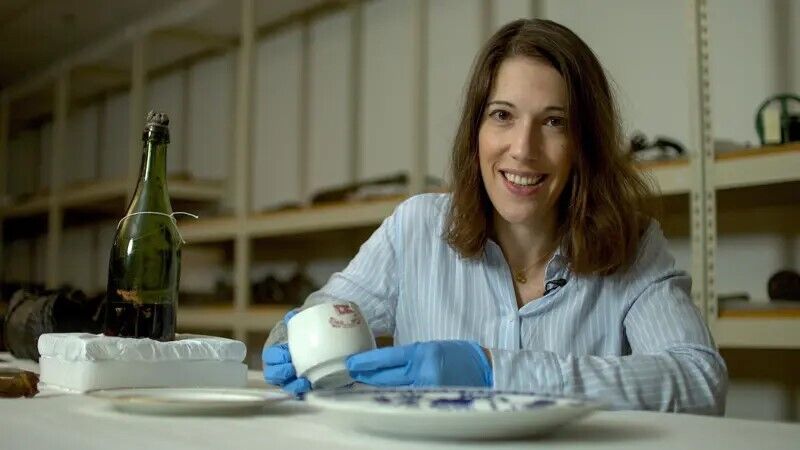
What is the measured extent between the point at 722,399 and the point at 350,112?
2.60 meters

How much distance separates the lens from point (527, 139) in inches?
49.6

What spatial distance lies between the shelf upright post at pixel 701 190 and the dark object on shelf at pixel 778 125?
113 mm

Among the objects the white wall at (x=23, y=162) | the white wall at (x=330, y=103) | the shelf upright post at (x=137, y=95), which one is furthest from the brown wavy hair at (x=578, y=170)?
the white wall at (x=23, y=162)

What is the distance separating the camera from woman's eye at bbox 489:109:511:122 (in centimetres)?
131

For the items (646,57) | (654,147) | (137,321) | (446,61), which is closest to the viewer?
(137,321)

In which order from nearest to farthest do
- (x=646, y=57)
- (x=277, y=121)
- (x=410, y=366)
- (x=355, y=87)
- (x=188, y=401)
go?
1. (x=188, y=401)
2. (x=410, y=366)
3. (x=646, y=57)
4. (x=355, y=87)
5. (x=277, y=121)

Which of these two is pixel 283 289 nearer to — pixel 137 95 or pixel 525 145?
pixel 137 95

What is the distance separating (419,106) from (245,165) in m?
0.91

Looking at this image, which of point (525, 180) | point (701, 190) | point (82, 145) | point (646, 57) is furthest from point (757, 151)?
point (82, 145)

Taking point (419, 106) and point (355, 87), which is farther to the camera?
point (355, 87)

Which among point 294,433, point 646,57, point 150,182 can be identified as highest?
point 646,57

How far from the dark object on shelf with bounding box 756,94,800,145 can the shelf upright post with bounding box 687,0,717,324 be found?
0.11m

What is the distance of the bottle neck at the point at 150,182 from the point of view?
1.00m

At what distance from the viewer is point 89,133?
17.7 feet
